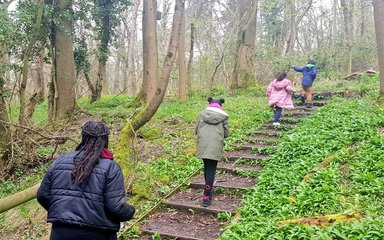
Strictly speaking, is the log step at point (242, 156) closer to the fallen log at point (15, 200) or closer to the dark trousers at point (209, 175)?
the dark trousers at point (209, 175)

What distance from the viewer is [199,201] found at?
7.20m

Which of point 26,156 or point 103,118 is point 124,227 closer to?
point 26,156

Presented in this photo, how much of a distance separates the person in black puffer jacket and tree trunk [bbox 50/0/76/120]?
38.8 feet

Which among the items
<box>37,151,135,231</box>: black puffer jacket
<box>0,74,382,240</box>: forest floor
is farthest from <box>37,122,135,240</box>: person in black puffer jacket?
<box>0,74,382,240</box>: forest floor

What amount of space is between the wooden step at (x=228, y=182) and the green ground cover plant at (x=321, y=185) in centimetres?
38

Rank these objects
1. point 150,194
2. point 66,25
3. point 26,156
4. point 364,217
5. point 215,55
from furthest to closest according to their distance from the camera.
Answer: point 215,55 → point 66,25 → point 26,156 → point 150,194 → point 364,217

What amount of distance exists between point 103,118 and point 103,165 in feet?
34.7

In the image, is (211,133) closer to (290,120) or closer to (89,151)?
(89,151)

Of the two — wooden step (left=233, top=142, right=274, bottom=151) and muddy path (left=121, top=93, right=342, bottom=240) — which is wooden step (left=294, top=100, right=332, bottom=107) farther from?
wooden step (left=233, top=142, right=274, bottom=151)

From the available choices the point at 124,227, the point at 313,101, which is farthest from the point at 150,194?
the point at 313,101

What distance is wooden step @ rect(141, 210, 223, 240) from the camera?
6109 millimetres

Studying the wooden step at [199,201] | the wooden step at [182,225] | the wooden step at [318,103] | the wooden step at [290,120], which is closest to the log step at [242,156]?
the wooden step at [199,201]

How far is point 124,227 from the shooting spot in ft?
20.9

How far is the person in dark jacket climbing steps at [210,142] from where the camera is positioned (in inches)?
267
